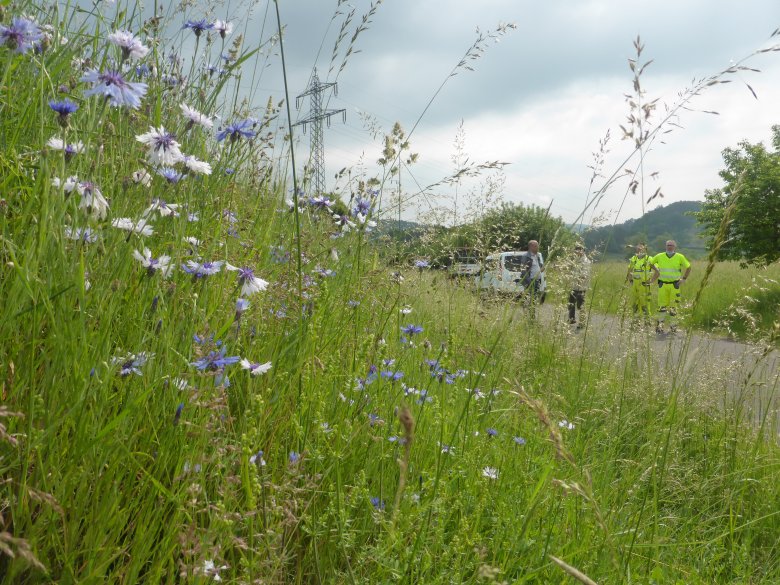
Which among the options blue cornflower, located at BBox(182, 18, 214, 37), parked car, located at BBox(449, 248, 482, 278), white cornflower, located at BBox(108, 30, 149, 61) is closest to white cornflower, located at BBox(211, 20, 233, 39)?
blue cornflower, located at BBox(182, 18, 214, 37)

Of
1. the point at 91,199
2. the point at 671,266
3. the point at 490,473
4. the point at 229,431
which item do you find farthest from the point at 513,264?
the point at 671,266

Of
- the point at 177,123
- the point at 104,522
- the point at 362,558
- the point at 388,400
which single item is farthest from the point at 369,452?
the point at 177,123

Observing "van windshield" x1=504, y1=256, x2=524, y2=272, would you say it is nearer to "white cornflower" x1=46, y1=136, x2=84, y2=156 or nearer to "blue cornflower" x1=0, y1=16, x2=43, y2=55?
"white cornflower" x1=46, y1=136, x2=84, y2=156

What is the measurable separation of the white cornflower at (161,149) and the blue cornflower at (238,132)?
38cm

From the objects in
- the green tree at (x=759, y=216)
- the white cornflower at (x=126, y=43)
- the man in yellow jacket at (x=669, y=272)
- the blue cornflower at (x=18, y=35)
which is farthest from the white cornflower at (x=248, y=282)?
the green tree at (x=759, y=216)

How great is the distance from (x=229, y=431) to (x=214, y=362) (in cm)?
27

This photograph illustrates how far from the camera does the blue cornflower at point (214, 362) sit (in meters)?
1.25

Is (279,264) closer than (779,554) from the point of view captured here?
No

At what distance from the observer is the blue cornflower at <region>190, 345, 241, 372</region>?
125 centimetres

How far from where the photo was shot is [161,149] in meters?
1.54

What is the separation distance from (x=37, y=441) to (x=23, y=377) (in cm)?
33

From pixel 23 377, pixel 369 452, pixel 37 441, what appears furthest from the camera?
pixel 369 452

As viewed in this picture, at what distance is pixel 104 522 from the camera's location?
108 centimetres

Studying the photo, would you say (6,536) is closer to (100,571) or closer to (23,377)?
(100,571)
